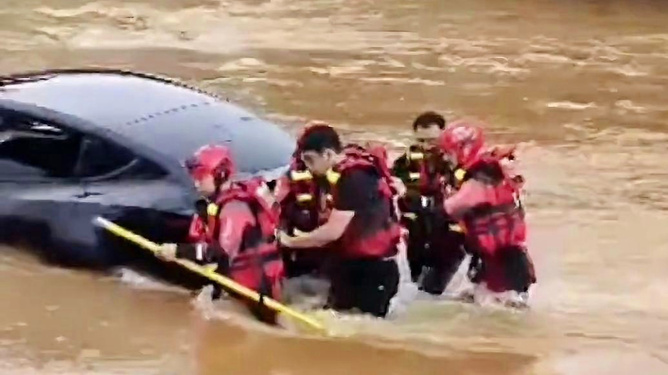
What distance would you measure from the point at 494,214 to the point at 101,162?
2.19 metres

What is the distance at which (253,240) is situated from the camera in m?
7.09

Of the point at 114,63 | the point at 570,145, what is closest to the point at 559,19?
the point at 114,63

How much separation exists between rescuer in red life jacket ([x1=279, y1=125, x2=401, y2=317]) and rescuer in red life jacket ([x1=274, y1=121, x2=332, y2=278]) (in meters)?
0.06

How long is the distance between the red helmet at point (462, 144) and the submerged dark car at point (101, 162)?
983 mm

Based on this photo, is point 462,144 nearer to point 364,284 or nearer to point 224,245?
point 364,284

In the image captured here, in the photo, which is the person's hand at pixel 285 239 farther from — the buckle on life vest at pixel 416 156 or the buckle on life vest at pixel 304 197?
the buckle on life vest at pixel 416 156

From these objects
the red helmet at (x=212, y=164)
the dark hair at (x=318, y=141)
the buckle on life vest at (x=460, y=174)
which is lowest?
the buckle on life vest at (x=460, y=174)

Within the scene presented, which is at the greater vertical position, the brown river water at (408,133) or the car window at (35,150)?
the car window at (35,150)

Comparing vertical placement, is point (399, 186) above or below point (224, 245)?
above

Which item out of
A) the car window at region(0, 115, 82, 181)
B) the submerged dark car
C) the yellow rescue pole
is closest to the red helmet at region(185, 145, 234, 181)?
the submerged dark car

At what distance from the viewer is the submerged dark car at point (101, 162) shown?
7.55 meters

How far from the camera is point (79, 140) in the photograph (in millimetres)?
7715

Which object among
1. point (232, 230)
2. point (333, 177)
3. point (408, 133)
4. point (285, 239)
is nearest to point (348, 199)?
point (333, 177)

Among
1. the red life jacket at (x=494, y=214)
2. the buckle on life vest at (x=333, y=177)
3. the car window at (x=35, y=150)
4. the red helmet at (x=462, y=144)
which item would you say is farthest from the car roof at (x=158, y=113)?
the red life jacket at (x=494, y=214)
